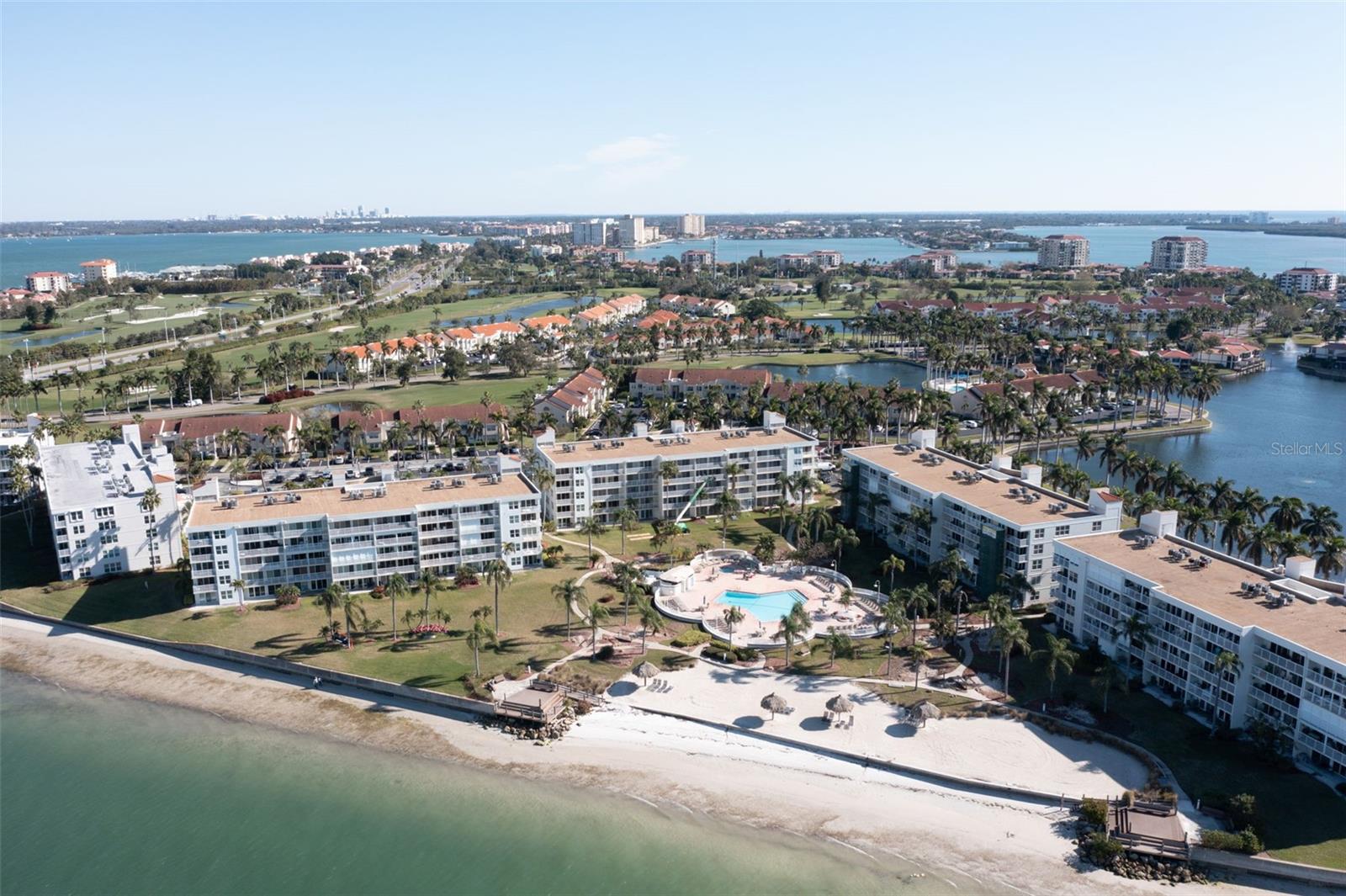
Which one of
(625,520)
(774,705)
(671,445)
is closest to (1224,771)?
(774,705)

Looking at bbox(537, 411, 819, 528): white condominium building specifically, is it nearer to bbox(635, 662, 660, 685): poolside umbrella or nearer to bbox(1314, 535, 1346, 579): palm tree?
bbox(635, 662, 660, 685): poolside umbrella

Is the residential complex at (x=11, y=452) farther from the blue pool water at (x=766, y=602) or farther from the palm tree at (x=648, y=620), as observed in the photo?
the blue pool water at (x=766, y=602)

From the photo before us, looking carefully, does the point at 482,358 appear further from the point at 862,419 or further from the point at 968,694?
the point at 968,694

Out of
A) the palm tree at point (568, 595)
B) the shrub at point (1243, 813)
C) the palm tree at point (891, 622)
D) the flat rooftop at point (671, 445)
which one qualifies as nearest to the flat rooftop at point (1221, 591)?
the shrub at point (1243, 813)

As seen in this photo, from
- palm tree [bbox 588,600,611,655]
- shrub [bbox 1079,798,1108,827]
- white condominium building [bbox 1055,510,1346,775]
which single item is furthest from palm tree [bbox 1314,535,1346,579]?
palm tree [bbox 588,600,611,655]

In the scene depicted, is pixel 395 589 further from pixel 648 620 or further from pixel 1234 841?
pixel 1234 841

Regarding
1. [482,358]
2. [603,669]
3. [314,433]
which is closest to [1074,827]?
[603,669]
